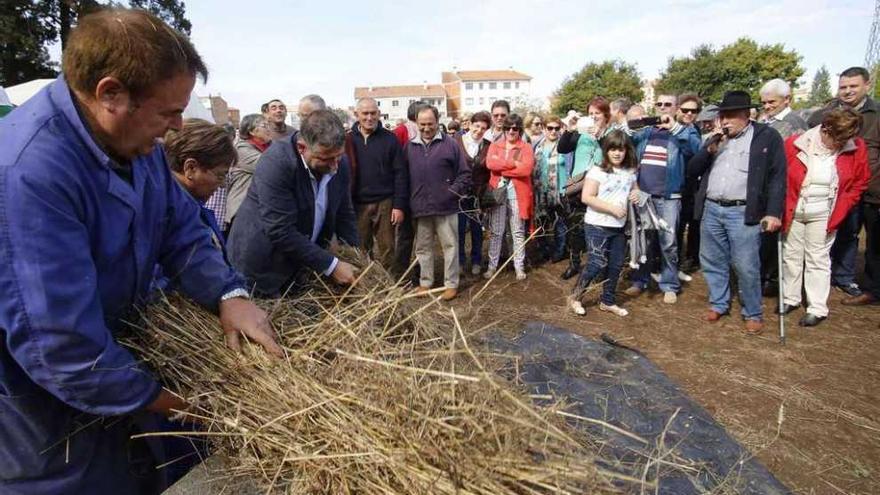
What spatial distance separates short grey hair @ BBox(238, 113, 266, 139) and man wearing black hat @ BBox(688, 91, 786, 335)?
4.69 meters

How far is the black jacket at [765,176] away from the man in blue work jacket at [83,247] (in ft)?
15.0

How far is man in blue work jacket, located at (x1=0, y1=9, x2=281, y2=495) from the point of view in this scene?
1028 millimetres

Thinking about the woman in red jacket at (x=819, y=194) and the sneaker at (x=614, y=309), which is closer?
the woman in red jacket at (x=819, y=194)

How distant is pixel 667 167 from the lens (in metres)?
5.38

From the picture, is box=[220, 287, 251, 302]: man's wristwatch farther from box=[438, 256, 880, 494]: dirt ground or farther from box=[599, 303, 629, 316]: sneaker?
box=[599, 303, 629, 316]: sneaker

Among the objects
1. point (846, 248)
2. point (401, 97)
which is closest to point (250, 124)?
point (846, 248)

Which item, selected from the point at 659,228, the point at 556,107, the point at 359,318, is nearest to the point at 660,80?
the point at 556,107

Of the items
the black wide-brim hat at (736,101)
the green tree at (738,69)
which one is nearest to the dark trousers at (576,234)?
the black wide-brim hat at (736,101)

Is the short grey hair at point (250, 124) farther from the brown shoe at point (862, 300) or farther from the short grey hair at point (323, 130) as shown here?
the brown shoe at point (862, 300)

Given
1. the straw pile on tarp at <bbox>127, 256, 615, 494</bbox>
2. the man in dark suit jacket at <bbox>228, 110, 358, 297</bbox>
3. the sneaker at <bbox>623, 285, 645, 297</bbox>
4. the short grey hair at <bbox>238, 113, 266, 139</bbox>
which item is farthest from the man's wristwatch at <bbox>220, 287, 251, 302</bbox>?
the sneaker at <bbox>623, 285, 645, 297</bbox>

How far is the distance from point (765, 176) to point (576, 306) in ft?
7.04

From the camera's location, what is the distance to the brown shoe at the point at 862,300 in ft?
17.3

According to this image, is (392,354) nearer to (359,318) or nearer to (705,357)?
(359,318)

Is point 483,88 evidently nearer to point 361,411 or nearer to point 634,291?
point 634,291
